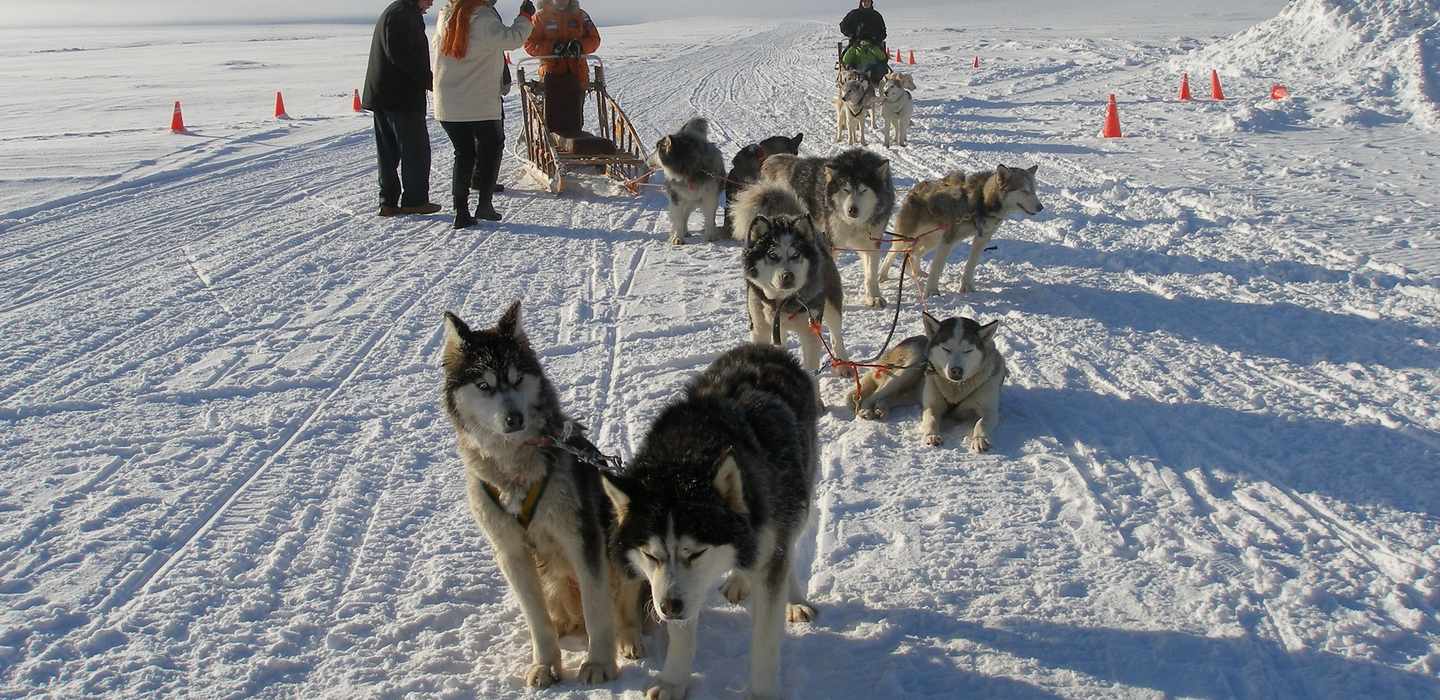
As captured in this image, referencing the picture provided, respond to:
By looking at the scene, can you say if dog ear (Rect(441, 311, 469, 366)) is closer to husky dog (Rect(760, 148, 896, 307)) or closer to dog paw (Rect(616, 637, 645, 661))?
dog paw (Rect(616, 637, 645, 661))

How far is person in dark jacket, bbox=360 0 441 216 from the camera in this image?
8.45 m

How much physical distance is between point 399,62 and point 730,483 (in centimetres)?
706

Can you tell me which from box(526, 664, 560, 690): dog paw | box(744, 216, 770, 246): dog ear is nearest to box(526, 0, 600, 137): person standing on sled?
box(744, 216, 770, 246): dog ear

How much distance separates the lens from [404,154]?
28.9 feet

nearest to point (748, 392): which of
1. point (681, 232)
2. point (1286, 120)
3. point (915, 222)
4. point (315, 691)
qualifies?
point (315, 691)

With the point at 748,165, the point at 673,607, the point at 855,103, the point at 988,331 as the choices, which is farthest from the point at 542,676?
the point at 855,103

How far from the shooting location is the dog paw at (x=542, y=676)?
286 cm

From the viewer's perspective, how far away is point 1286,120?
1223 cm

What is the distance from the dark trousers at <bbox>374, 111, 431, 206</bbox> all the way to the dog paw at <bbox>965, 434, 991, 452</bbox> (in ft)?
19.9

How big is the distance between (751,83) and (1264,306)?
16419 millimetres

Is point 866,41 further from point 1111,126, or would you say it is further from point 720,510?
Result: point 720,510

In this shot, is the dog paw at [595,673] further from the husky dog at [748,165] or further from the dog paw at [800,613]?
the husky dog at [748,165]

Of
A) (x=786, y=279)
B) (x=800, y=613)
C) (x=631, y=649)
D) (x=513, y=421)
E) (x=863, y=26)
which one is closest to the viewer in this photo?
(x=513, y=421)

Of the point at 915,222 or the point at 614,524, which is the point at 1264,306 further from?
the point at 614,524
